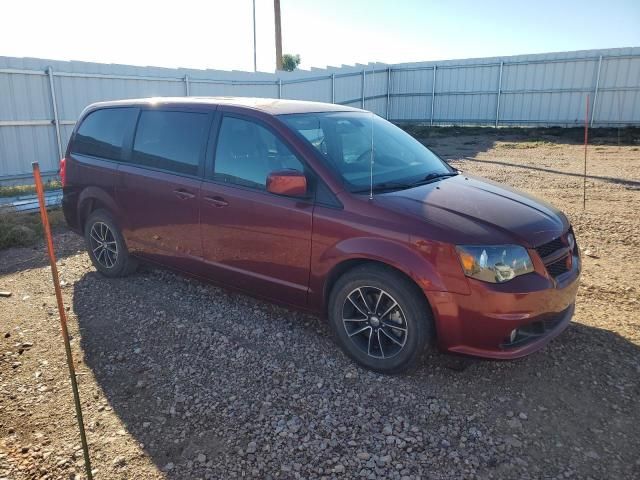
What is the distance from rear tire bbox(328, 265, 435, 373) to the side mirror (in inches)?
27.2

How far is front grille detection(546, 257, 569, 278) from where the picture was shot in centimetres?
334

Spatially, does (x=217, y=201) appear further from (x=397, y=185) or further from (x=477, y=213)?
(x=477, y=213)

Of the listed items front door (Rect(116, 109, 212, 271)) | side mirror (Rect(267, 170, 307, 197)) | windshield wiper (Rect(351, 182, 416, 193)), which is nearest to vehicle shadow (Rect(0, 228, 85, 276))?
front door (Rect(116, 109, 212, 271))

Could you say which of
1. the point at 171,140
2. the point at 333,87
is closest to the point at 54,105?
the point at 171,140

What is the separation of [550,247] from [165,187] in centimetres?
317

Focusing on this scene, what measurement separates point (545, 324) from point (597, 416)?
62cm

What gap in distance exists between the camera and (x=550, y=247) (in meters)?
3.39

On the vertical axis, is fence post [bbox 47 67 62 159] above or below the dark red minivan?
above

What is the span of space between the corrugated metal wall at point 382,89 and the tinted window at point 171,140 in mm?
7475

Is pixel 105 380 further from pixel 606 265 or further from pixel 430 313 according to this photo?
pixel 606 265

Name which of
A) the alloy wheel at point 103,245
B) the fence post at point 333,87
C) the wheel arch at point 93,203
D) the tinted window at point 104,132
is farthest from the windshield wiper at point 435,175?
the fence post at point 333,87

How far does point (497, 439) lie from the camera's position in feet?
9.45

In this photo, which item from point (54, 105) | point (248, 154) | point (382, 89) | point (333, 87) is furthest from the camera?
point (382, 89)

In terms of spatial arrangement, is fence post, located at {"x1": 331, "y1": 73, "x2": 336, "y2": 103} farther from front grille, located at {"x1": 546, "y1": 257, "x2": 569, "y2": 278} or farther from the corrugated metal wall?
front grille, located at {"x1": 546, "y1": 257, "x2": 569, "y2": 278}
